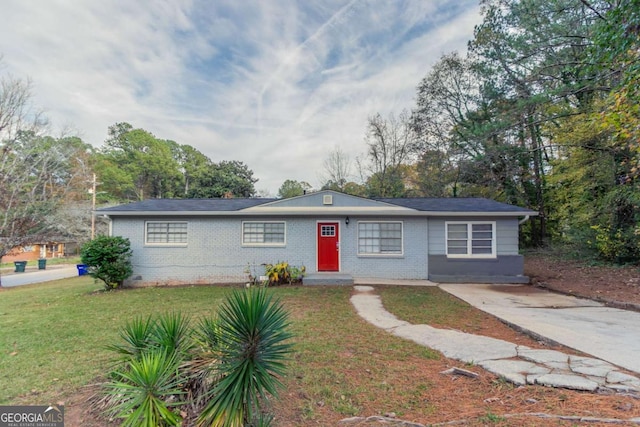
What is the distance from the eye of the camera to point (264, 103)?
1496 cm

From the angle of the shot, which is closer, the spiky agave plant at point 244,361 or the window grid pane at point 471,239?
the spiky agave plant at point 244,361

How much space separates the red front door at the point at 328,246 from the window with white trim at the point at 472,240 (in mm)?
4187

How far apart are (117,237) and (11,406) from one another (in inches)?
326

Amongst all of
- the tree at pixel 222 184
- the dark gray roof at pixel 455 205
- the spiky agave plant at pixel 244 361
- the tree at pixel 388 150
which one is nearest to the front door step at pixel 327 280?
the dark gray roof at pixel 455 205

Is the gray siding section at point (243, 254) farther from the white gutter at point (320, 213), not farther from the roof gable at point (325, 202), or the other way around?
the roof gable at point (325, 202)

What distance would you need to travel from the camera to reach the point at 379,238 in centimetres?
1088

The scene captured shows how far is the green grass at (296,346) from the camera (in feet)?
10.2

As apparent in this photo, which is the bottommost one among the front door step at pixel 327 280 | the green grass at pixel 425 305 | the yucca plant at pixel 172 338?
the green grass at pixel 425 305

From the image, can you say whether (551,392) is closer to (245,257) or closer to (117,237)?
(245,257)

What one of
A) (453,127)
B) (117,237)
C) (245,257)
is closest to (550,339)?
(245,257)

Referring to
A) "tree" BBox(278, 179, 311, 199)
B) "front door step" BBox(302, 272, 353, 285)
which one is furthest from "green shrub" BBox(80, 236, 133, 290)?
"tree" BBox(278, 179, 311, 199)

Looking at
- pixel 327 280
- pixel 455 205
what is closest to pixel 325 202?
pixel 327 280

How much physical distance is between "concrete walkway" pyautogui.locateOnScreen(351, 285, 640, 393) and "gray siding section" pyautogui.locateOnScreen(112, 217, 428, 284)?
17.8 ft

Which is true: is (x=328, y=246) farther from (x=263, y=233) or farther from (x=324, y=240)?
(x=263, y=233)
